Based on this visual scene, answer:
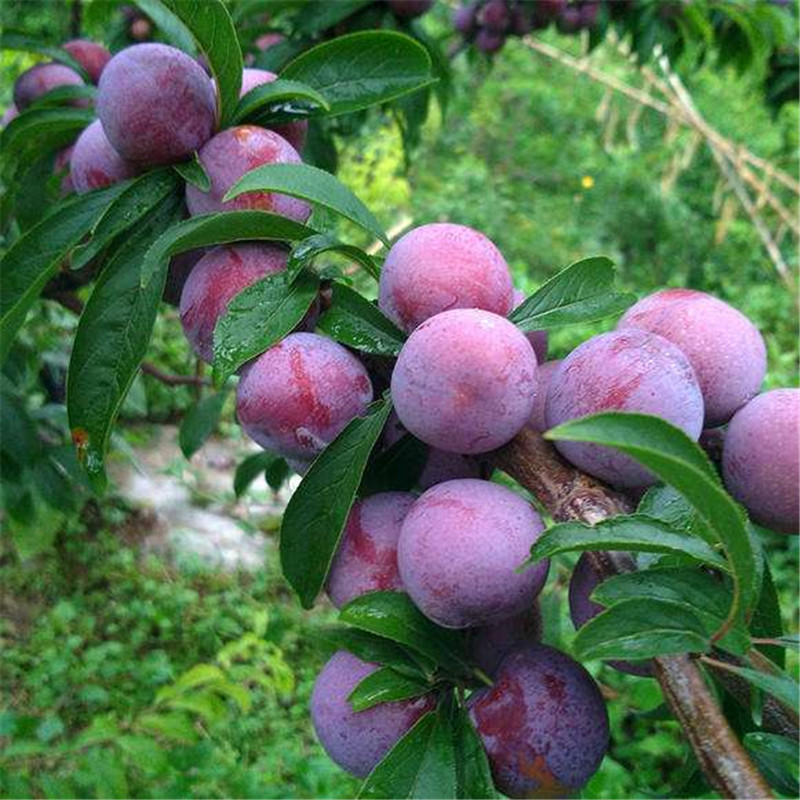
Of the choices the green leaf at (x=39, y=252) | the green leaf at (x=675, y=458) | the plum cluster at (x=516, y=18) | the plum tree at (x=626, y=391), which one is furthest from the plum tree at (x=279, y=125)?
the plum cluster at (x=516, y=18)

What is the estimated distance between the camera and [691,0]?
1741 mm

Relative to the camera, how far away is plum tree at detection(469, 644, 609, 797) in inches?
20.5

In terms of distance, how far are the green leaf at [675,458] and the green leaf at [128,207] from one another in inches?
15.8

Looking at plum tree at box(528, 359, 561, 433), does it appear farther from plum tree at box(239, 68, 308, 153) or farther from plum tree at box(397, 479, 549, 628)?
plum tree at box(239, 68, 308, 153)

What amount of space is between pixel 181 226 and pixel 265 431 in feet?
0.45

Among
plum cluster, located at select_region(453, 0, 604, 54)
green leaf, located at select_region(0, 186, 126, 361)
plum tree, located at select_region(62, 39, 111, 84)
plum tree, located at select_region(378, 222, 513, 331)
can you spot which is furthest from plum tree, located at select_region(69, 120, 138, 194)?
plum cluster, located at select_region(453, 0, 604, 54)

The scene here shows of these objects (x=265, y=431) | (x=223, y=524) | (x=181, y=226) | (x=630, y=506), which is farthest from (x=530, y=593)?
(x=223, y=524)

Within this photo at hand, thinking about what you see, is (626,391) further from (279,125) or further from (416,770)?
(279,125)

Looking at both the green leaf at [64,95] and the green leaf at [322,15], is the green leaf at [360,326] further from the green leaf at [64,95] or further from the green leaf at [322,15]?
the green leaf at [322,15]

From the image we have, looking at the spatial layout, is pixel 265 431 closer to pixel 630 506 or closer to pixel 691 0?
pixel 630 506

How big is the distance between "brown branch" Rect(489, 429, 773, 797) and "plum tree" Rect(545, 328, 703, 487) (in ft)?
0.04

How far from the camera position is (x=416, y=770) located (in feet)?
1.67

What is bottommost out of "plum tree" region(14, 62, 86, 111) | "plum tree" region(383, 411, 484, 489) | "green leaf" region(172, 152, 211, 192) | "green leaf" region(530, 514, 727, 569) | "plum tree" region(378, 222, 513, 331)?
"plum tree" region(383, 411, 484, 489)

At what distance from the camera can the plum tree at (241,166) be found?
0.64 m
